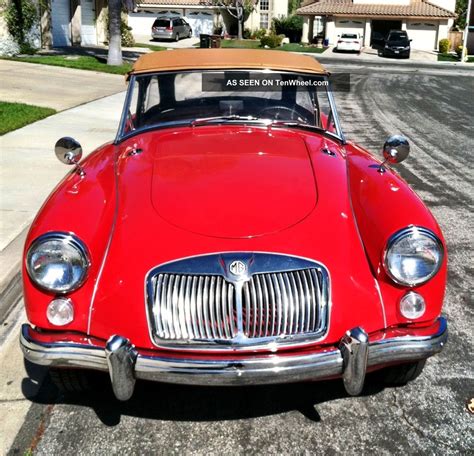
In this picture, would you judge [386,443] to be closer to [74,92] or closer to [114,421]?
[114,421]

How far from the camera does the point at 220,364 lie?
254cm

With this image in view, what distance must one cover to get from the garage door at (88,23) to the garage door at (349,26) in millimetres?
22805

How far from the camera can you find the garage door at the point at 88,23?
26.9m

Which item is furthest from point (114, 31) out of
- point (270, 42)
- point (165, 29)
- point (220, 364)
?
point (270, 42)

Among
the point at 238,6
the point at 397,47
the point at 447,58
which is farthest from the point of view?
the point at 238,6

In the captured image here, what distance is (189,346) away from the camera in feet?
8.55

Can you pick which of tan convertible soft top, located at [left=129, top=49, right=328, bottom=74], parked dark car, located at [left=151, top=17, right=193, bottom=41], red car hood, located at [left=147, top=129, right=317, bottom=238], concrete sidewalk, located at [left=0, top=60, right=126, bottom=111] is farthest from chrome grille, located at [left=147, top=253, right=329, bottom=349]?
parked dark car, located at [left=151, top=17, right=193, bottom=41]

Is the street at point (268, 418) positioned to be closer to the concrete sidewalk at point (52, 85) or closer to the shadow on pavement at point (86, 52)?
the concrete sidewalk at point (52, 85)

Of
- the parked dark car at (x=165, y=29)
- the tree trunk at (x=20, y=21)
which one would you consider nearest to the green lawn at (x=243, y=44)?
the parked dark car at (x=165, y=29)

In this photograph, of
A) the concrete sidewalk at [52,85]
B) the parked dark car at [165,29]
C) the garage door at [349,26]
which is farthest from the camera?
the garage door at [349,26]

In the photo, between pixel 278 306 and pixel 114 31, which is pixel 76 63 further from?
pixel 278 306

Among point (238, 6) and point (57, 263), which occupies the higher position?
point (238, 6)

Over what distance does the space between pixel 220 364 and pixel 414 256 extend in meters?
1.03

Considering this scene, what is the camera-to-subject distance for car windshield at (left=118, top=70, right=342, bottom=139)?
13.6 ft
